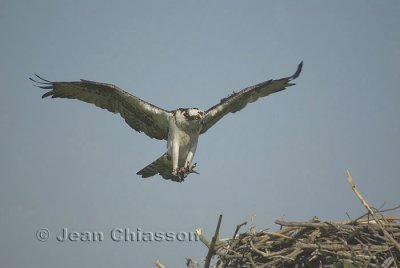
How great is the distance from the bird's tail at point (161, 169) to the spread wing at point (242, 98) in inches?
38.8

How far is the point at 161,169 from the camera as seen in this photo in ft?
30.1

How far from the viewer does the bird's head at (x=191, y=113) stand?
846 cm

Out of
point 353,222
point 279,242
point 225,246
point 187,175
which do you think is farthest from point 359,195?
point 187,175

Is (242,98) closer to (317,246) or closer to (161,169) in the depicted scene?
(161,169)

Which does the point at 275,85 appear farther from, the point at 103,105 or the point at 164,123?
the point at 103,105

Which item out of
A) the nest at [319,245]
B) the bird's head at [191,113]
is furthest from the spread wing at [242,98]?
the nest at [319,245]

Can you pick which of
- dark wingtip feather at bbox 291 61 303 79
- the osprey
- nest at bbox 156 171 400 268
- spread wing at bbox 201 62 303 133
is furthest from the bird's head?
nest at bbox 156 171 400 268

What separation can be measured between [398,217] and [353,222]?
0.48m

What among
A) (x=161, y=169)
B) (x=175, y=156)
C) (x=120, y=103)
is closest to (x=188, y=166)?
(x=175, y=156)

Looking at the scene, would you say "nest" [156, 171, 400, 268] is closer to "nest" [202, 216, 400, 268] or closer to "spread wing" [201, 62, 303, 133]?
"nest" [202, 216, 400, 268]

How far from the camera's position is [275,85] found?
32.2 ft

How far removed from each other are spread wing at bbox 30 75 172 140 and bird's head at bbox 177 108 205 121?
33 centimetres

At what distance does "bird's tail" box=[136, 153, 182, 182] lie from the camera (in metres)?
8.95

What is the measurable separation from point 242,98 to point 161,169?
86.0 inches
